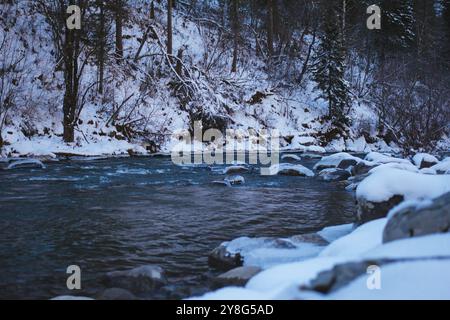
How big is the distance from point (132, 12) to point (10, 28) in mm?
A: 7828

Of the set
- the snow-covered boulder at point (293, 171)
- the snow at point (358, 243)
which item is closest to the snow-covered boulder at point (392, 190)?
the snow at point (358, 243)

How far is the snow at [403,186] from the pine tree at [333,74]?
20.7m

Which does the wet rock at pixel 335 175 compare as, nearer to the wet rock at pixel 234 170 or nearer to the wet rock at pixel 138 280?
the wet rock at pixel 234 170

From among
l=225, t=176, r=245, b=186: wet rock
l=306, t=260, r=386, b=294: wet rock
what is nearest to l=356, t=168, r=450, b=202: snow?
l=306, t=260, r=386, b=294: wet rock

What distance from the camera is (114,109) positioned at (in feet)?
64.3

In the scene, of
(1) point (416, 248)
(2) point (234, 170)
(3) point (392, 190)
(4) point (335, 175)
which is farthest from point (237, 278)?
(2) point (234, 170)

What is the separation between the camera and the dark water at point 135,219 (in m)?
4.80

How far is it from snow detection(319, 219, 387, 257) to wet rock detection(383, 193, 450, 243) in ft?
1.59

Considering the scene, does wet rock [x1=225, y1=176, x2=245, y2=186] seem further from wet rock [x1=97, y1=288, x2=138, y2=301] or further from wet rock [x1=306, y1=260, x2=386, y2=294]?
wet rock [x1=306, y1=260, x2=386, y2=294]

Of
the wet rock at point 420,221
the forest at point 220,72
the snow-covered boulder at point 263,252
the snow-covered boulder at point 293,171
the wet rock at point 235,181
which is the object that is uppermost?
the forest at point 220,72

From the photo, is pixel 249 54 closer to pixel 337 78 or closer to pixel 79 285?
pixel 337 78

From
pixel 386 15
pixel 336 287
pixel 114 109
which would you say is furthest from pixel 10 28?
pixel 386 15

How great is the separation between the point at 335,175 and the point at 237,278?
8665 mm

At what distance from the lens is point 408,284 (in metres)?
2.63
